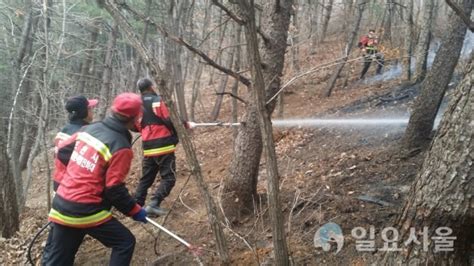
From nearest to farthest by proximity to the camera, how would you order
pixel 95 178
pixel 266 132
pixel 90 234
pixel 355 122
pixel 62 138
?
pixel 266 132
pixel 95 178
pixel 90 234
pixel 62 138
pixel 355 122

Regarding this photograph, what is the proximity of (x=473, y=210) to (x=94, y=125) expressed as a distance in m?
3.13

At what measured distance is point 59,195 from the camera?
157 inches

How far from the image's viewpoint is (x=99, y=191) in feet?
12.8

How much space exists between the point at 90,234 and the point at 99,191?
1.57 ft

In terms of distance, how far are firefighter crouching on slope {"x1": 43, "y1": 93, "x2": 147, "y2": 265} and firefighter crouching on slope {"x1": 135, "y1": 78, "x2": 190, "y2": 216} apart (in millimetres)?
1878

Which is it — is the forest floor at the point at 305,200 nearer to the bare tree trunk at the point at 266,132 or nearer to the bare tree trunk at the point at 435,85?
the bare tree trunk at the point at 435,85

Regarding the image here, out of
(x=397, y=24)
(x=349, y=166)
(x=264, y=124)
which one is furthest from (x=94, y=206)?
(x=397, y=24)

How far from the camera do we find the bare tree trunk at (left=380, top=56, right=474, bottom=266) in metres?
2.56

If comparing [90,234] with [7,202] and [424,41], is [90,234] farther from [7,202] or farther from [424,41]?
[424,41]

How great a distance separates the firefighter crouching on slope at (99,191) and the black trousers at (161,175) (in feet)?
6.19

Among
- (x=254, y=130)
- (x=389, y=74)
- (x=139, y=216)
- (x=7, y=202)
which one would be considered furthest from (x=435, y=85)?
(x=389, y=74)

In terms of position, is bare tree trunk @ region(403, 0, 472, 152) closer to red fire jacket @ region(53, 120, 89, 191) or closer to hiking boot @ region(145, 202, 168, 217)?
hiking boot @ region(145, 202, 168, 217)

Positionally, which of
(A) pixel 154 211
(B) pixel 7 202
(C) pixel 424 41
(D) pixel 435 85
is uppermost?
(C) pixel 424 41

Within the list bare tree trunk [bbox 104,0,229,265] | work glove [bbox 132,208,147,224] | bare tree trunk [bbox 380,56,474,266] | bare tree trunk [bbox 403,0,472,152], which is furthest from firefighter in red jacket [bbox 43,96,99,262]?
bare tree trunk [bbox 403,0,472,152]
